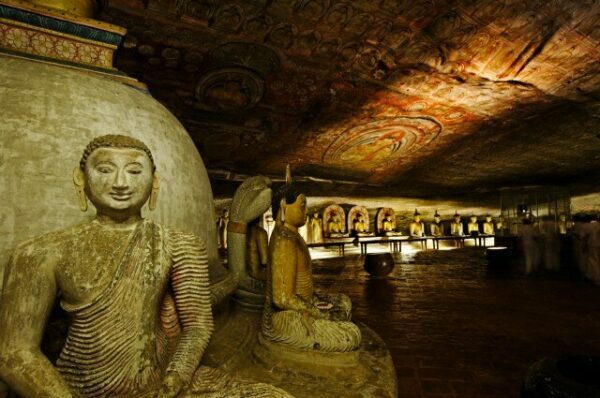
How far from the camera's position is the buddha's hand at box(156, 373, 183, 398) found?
1.38m

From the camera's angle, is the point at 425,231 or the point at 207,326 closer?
the point at 207,326

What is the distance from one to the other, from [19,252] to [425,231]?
22194mm

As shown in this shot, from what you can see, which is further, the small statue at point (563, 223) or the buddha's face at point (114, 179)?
the small statue at point (563, 223)

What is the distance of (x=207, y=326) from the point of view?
173 centimetres

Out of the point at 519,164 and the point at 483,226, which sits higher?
the point at 519,164

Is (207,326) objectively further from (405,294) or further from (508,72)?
(508,72)

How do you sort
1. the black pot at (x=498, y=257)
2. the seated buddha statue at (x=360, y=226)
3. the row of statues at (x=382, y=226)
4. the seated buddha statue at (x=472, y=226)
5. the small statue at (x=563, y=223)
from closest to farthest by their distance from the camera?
the black pot at (x=498, y=257)
the small statue at (x=563, y=223)
the row of statues at (x=382, y=226)
the seated buddha statue at (x=360, y=226)
the seated buddha statue at (x=472, y=226)

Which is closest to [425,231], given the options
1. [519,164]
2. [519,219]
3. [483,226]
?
[483,226]

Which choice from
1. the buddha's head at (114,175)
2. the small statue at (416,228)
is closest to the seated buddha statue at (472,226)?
the small statue at (416,228)

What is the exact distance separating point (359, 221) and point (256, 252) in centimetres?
1312

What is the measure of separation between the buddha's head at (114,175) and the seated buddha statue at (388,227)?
54.5 ft

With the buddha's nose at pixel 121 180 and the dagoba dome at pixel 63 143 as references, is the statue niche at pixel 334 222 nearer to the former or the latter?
the dagoba dome at pixel 63 143

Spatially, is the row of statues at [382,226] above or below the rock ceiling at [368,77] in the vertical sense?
below

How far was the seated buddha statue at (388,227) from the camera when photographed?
56.4ft
